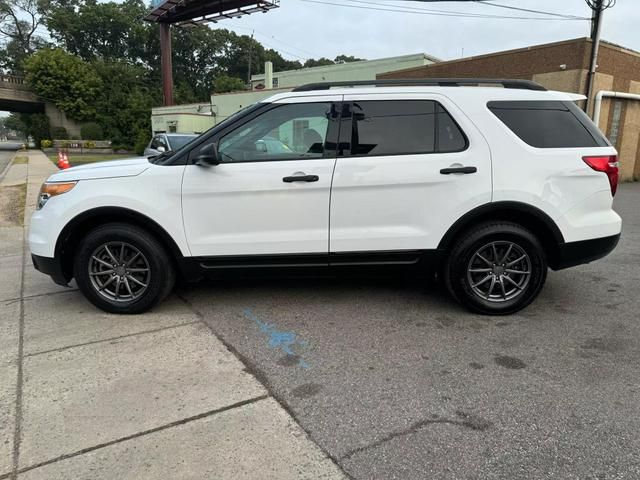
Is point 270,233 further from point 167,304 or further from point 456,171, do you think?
point 456,171

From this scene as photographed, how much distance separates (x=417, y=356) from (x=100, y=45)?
298 feet

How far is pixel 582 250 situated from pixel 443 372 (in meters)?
1.93

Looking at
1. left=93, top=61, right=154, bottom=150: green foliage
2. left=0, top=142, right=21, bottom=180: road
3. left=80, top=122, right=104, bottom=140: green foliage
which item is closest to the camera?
left=0, top=142, right=21, bottom=180: road

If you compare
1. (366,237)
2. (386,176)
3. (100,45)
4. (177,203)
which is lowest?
(366,237)

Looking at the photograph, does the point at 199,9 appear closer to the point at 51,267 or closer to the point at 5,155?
the point at 5,155

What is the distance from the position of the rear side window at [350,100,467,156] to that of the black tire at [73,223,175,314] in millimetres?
1956

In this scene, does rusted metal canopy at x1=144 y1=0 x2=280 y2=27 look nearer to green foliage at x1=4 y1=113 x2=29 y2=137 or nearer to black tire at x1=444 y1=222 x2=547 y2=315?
green foliage at x1=4 y1=113 x2=29 y2=137

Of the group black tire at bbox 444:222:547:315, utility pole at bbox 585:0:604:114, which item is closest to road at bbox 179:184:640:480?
black tire at bbox 444:222:547:315

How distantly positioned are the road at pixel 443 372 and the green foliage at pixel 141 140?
1703 inches

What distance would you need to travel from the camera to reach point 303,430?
262cm

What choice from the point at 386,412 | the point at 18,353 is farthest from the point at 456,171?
the point at 18,353

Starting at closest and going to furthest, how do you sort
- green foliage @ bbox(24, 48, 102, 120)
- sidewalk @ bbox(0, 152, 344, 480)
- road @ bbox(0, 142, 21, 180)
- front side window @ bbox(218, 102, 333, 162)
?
sidewalk @ bbox(0, 152, 344, 480) → front side window @ bbox(218, 102, 333, 162) → road @ bbox(0, 142, 21, 180) → green foliage @ bbox(24, 48, 102, 120)

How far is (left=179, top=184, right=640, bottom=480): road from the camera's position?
242 cm

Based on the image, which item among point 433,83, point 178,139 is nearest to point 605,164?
point 433,83
